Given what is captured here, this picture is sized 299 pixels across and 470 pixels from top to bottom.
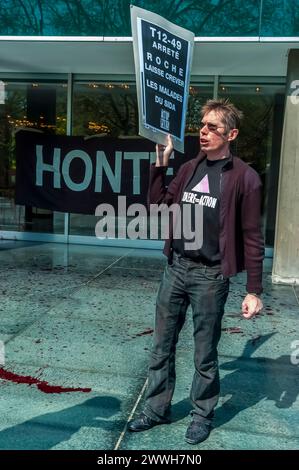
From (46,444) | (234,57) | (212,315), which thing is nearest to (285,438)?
(212,315)

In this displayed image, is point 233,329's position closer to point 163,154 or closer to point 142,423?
point 142,423

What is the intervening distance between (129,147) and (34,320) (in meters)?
4.55

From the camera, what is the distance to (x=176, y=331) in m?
3.00

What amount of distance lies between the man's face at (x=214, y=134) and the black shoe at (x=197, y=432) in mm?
1603

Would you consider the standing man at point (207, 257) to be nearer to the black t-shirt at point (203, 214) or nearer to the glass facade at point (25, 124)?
the black t-shirt at point (203, 214)

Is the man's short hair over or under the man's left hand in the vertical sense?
over

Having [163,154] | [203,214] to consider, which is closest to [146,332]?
[203,214]

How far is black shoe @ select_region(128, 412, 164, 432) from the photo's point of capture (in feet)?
9.78

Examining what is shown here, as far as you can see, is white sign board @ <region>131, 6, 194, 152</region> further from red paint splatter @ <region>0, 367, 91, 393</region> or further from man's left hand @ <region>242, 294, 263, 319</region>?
red paint splatter @ <region>0, 367, 91, 393</region>

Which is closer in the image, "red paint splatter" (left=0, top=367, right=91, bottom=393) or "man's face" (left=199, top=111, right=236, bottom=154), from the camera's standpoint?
"man's face" (left=199, top=111, right=236, bottom=154)

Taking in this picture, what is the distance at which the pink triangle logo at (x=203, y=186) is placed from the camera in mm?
2859

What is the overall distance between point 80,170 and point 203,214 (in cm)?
631

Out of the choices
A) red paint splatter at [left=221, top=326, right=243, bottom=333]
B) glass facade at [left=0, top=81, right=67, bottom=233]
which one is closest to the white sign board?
red paint splatter at [left=221, top=326, right=243, bottom=333]

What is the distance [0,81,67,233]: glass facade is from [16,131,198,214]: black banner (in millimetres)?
284
